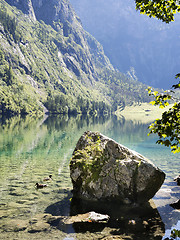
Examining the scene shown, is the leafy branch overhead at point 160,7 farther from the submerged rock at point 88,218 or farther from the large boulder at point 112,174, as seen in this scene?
the submerged rock at point 88,218

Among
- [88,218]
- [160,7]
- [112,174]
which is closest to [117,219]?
[88,218]

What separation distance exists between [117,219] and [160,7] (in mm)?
12580

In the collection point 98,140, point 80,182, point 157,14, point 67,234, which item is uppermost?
point 157,14

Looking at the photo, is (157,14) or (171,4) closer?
(171,4)

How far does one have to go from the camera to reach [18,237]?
12297 millimetres

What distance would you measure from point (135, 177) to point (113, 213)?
3.31m

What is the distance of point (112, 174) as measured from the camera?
60.8 feet

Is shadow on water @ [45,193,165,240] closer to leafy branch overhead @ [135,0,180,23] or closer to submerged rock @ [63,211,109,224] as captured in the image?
submerged rock @ [63,211,109,224]

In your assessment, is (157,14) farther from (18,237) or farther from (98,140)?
(18,237)

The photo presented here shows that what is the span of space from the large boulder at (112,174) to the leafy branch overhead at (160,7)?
10.8 metres

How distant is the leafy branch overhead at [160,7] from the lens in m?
10.7

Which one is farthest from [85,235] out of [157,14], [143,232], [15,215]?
[157,14]

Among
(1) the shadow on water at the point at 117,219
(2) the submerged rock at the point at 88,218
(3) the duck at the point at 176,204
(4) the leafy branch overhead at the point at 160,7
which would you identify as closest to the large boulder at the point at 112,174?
(1) the shadow on water at the point at 117,219

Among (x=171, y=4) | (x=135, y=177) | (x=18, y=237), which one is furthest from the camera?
(x=135, y=177)
